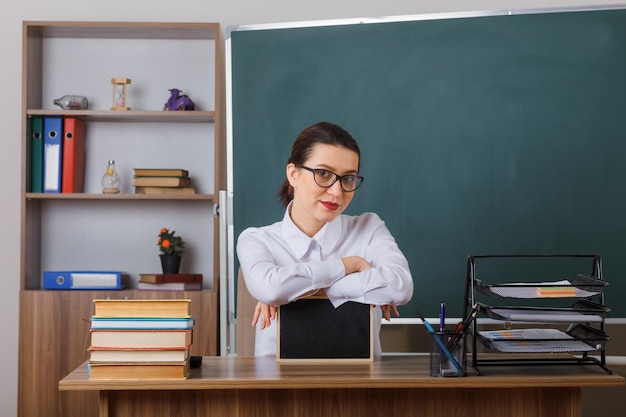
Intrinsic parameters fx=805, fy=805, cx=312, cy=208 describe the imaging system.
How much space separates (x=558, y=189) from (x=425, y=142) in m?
0.57

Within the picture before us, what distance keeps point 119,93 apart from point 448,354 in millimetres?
2550

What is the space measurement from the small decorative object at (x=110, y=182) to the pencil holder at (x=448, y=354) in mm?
2262

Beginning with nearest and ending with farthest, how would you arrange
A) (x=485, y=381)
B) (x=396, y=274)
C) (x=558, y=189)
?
1. (x=485, y=381)
2. (x=396, y=274)
3. (x=558, y=189)

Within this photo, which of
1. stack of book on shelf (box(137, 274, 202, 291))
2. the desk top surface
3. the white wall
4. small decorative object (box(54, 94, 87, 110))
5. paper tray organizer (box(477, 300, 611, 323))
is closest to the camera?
the desk top surface

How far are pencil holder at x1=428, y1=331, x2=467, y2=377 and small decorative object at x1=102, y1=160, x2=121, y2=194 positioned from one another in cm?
226

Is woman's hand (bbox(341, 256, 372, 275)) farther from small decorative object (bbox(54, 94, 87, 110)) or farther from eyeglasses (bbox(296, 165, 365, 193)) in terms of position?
small decorative object (bbox(54, 94, 87, 110))

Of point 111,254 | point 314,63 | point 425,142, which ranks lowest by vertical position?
point 111,254

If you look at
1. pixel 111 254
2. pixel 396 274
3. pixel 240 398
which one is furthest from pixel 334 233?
pixel 111 254

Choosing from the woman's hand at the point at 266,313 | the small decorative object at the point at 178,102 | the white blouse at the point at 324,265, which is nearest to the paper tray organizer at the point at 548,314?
the white blouse at the point at 324,265

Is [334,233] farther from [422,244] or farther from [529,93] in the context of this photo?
[529,93]

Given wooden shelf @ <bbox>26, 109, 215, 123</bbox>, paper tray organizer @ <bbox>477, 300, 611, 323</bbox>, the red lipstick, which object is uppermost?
wooden shelf @ <bbox>26, 109, 215, 123</bbox>

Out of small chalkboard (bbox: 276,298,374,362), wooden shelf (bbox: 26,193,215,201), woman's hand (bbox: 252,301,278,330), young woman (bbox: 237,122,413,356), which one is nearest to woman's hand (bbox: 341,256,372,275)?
young woman (bbox: 237,122,413,356)

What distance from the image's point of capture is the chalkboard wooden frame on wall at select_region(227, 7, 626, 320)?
3.26 metres

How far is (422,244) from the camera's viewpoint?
336cm
